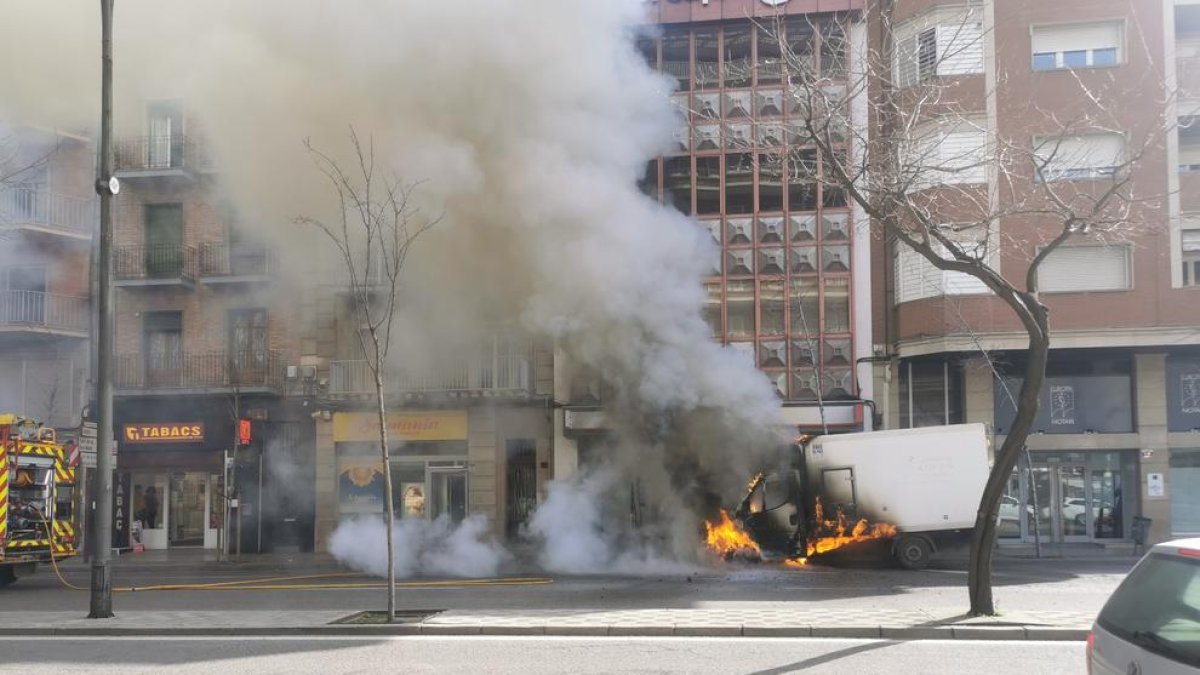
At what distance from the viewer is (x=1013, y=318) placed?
18.3 meters

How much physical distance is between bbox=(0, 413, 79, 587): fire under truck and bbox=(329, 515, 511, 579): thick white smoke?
4133 mm

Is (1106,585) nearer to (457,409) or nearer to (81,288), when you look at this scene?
(457,409)

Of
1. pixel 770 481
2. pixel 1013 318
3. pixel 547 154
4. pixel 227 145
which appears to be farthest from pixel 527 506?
pixel 1013 318

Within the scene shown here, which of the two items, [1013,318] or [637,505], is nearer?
[637,505]

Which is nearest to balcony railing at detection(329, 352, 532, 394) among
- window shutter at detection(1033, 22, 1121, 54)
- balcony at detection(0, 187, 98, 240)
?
balcony at detection(0, 187, 98, 240)

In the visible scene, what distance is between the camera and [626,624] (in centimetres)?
870

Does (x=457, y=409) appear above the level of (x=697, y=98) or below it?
below

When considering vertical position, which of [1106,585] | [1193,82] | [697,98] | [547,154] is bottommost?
[1106,585]

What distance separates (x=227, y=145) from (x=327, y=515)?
848cm

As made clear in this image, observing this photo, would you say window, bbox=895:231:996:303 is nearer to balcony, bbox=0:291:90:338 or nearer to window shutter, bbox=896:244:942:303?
window shutter, bbox=896:244:942:303

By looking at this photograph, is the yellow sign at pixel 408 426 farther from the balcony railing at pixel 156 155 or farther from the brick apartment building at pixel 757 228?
the balcony railing at pixel 156 155

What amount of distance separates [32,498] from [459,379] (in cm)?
807

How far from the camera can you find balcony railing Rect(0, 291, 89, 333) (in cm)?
1944

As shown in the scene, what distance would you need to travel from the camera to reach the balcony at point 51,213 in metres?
17.2
